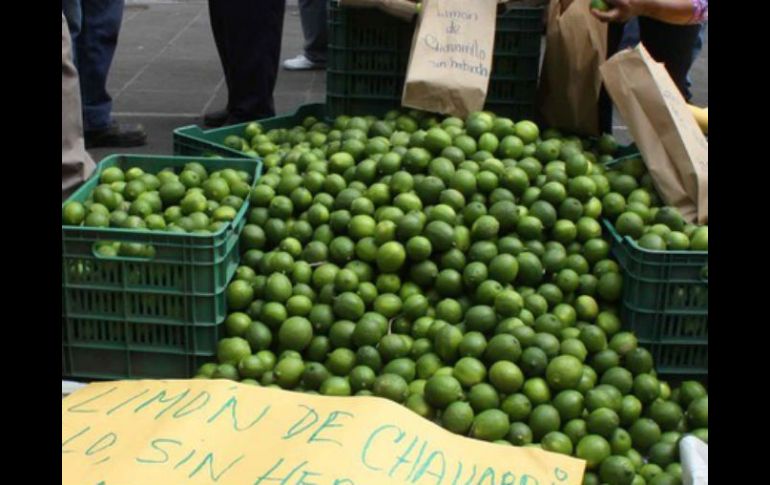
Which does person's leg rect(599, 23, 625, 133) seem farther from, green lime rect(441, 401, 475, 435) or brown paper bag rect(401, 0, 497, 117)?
green lime rect(441, 401, 475, 435)

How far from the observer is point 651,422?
7.98 feet

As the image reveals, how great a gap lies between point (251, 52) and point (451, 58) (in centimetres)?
209

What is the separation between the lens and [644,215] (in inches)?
116

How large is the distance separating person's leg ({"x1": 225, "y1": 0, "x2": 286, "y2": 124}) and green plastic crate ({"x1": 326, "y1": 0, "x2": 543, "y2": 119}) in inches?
59.5

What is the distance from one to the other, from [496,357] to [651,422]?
16.9 inches

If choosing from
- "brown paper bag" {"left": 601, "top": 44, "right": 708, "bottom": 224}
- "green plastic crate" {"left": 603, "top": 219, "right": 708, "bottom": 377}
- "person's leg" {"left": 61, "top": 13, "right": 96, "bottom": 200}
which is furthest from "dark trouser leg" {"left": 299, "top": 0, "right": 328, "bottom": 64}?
"green plastic crate" {"left": 603, "top": 219, "right": 708, "bottom": 377}

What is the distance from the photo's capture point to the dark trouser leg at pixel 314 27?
7996mm

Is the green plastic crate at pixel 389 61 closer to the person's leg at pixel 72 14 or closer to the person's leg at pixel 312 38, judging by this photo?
the person's leg at pixel 72 14

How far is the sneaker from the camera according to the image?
8.37 metres

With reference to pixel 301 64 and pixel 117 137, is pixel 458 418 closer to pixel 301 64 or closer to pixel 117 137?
pixel 117 137

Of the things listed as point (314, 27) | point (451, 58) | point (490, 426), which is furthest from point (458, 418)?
point (314, 27)

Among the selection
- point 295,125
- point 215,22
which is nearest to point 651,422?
point 295,125

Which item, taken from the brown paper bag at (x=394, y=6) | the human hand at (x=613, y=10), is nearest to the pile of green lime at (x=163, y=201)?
the brown paper bag at (x=394, y=6)

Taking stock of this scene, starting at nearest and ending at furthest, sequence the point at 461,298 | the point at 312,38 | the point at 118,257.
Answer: the point at 118,257 < the point at 461,298 < the point at 312,38
